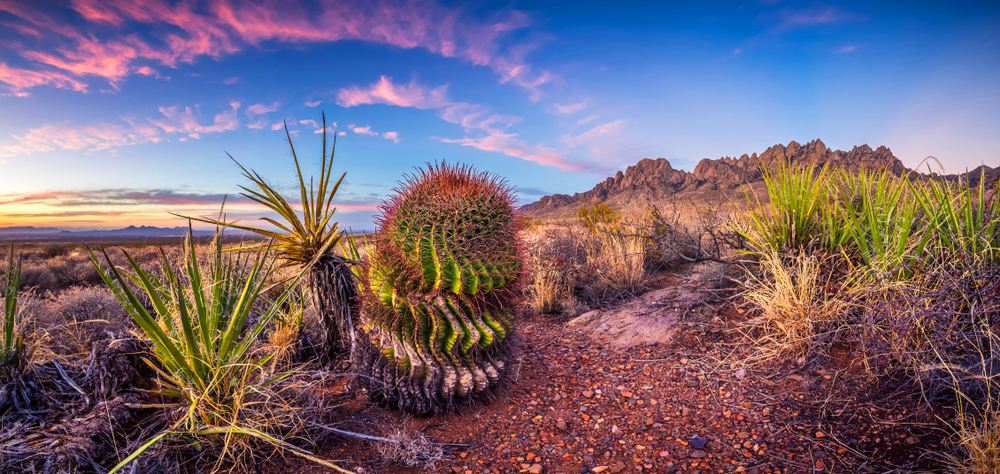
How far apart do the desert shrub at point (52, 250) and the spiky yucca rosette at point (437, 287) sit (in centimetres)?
2155

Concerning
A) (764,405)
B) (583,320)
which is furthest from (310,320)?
(764,405)

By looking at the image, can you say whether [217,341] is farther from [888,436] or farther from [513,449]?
[888,436]

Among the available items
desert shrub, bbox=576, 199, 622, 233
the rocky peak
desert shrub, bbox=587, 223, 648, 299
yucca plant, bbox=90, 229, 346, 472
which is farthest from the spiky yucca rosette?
the rocky peak

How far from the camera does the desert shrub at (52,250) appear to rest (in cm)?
1735

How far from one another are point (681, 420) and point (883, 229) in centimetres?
289

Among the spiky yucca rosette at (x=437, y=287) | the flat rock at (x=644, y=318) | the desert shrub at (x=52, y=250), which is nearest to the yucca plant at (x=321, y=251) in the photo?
the spiky yucca rosette at (x=437, y=287)

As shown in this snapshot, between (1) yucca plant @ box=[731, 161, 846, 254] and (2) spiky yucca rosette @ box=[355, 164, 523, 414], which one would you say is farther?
(1) yucca plant @ box=[731, 161, 846, 254]

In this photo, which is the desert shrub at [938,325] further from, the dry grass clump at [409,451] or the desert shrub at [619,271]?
the dry grass clump at [409,451]

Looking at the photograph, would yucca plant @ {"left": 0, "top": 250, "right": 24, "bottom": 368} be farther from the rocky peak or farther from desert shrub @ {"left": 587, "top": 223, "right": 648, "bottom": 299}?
the rocky peak

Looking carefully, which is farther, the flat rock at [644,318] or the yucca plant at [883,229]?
the flat rock at [644,318]

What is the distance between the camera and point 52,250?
59.1 feet

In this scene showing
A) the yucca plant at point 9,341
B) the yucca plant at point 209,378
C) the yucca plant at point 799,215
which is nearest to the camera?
the yucca plant at point 209,378

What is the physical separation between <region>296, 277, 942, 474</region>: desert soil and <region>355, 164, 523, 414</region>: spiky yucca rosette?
11.1 inches

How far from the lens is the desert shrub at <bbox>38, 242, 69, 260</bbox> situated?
56.9 feet
